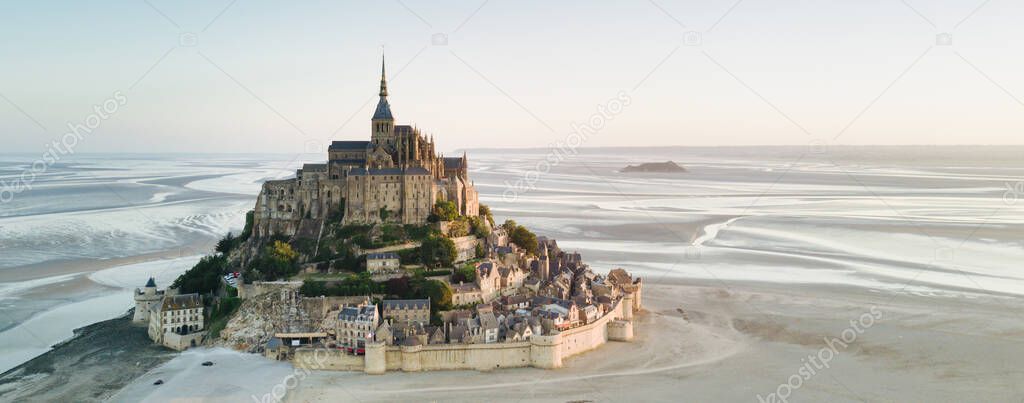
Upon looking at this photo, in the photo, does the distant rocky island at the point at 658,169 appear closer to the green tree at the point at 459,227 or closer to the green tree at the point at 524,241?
the green tree at the point at 524,241

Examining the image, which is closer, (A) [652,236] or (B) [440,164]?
(B) [440,164]

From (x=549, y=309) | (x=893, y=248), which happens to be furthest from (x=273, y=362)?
(x=893, y=248)

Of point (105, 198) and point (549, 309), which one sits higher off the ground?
point (105, 198)

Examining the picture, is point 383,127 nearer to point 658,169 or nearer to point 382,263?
point 382,263

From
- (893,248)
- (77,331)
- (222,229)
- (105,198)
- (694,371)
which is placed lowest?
(694,371)

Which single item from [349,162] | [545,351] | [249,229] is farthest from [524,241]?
[249,229]

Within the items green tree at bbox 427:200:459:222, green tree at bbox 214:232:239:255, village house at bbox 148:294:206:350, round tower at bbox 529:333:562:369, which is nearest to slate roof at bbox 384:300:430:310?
round tower at bbox 529:333:562:369

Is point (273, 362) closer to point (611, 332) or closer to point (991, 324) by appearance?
point (611, 332)

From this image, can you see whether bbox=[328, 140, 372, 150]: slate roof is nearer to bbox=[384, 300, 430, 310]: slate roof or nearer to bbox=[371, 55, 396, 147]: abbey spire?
bbox=[371, 55, 396, 147]: abbey spire
